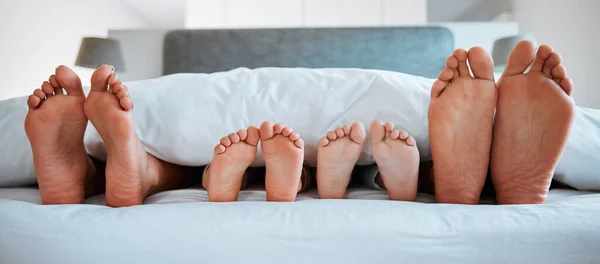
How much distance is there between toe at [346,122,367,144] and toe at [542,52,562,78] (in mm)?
280

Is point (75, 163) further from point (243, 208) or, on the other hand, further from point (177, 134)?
point (243, 208)

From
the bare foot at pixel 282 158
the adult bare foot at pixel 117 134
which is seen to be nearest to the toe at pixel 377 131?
the bare foot at pixel 282 158

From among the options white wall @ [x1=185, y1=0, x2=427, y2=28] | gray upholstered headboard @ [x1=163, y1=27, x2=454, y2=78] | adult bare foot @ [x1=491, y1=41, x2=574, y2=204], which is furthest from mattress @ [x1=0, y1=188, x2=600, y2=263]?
white wall @ [x1=185, y1=0, x2=427, y2=28]

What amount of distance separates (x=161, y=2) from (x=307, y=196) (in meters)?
3.11

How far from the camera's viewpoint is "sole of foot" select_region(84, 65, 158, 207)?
63 cm

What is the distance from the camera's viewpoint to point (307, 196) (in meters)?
0.75

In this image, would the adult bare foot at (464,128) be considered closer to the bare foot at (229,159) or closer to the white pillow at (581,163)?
the white pillow at (581,163)

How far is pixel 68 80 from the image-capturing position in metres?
0.65

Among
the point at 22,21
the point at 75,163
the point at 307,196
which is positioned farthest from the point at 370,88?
the point at 22,21

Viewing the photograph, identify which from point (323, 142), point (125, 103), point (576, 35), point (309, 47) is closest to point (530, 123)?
point (323, 142)

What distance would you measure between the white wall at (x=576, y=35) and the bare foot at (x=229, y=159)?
241cm

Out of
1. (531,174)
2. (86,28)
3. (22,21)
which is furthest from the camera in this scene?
(86,28)

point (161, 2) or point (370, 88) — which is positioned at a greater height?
point (161, 2)

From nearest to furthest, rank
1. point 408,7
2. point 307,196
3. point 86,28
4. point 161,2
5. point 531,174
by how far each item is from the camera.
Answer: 1. point 531,174
2. point 307,196
3. point 408,7
4. point 86,28
5. point 161,2
